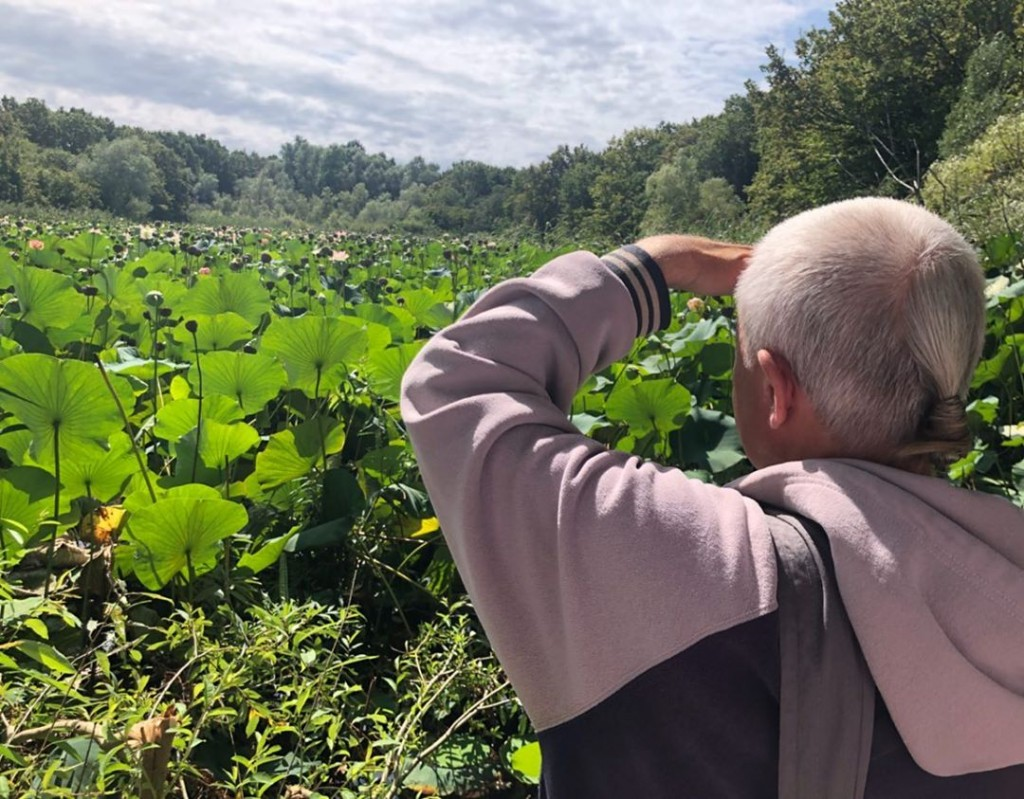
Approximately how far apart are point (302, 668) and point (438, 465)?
19.4 inches

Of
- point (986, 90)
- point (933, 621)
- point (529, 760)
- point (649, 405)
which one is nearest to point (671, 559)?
point (933, 621)

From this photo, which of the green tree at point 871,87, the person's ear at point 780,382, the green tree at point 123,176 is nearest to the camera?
the person's ear at point 780,382

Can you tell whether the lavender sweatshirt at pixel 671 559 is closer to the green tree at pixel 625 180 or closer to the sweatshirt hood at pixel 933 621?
the sweatshirt hood at pixel 933 621

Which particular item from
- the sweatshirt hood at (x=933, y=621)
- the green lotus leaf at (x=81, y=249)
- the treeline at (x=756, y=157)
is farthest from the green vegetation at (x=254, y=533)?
the treeline at (x=756, y=157)

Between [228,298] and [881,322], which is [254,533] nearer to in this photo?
[228,298]

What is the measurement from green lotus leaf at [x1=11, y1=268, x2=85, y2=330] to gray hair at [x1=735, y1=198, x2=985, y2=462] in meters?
2.04

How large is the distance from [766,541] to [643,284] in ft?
1.24

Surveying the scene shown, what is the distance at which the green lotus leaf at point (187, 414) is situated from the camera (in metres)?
1.65

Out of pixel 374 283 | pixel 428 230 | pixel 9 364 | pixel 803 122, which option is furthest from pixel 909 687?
pixel 428 230

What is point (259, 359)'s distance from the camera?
179 cm

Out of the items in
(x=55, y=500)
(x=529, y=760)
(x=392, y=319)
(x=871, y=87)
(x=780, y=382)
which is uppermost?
(x=871, y=87)

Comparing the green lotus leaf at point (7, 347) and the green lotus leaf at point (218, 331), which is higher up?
the green lotus leaf at point (218, 331)

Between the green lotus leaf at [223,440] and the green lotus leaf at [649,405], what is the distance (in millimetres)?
714

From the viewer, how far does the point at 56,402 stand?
1.46 metres
